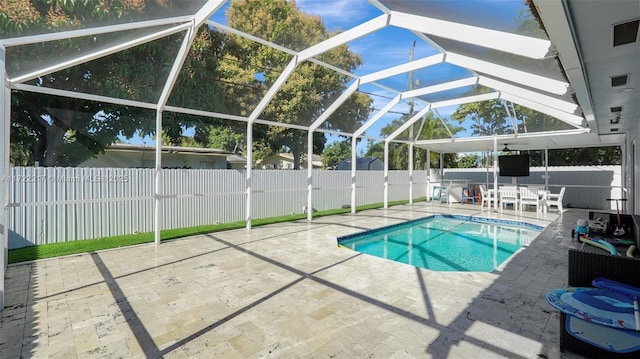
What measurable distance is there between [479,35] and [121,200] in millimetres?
7003

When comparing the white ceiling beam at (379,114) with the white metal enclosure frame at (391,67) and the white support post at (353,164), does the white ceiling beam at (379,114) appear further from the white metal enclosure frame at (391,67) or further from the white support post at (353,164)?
the white metal enclosure frame at (391,67)

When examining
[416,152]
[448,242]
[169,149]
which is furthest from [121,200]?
[416,152]

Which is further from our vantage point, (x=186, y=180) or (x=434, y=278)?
(x=186, y=180)

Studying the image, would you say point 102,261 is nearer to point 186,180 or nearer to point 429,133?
point 186,180

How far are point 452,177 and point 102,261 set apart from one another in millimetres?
17831

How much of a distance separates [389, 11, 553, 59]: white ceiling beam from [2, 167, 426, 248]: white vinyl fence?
5579 mm

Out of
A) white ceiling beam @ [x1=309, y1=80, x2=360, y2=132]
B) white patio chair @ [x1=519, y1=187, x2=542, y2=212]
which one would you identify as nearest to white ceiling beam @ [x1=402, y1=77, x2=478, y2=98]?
white ceiling beam @ [x1=309, y1=80, x2=360, y2=132]

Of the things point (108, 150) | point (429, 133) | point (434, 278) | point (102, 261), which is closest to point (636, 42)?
point (434, 278)

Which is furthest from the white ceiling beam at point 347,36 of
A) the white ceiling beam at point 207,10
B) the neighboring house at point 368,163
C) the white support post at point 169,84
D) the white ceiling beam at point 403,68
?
the neighboring house at point 368,163

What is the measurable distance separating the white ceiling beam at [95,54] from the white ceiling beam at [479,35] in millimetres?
3481

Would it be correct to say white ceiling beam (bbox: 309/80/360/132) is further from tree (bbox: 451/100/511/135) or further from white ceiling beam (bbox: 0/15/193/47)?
tree (bbox: 451/100/511/135)

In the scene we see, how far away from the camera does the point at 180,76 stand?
5.95m

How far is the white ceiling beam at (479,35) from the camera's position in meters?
3.70

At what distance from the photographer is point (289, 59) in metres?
6.48
